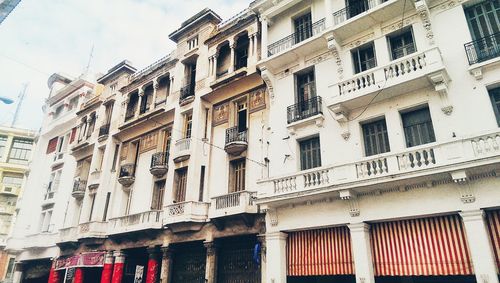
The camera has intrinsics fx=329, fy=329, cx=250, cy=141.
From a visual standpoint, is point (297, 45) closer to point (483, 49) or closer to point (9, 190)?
point (483, 49)

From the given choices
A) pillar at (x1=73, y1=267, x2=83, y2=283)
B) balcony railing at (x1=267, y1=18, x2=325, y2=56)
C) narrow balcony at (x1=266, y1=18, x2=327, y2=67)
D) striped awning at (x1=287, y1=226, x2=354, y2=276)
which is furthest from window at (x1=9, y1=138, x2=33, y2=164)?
striped awning at (x1=287, y1=226, x2=354, y2=276)

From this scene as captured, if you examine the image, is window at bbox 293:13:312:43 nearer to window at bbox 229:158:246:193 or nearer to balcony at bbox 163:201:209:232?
window at bbox 229:158:246:193

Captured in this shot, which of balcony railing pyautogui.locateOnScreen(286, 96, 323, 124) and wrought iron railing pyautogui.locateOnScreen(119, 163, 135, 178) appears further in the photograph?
wrought iron railing pyautogui.locateOnScreen(119, 163, 135, 178)

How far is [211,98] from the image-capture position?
2005 centimetres

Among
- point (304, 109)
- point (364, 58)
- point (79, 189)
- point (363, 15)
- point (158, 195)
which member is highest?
point (363, 15)

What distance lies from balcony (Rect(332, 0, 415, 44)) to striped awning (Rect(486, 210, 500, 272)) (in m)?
8.11

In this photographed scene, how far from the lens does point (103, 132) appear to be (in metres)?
26.9

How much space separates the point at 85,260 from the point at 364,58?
2216cm

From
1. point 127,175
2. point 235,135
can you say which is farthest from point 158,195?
point 235,135

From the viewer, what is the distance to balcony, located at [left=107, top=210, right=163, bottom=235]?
19.4 metres

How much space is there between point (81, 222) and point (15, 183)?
24.0 meters

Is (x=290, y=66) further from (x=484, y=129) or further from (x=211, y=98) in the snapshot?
(x=484, y=129)

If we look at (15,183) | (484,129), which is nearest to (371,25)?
(484,129)

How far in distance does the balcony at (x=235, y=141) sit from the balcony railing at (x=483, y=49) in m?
10.3
